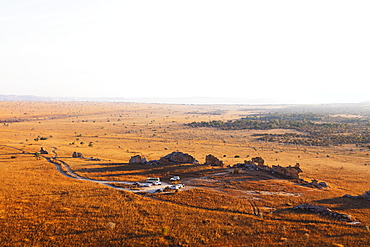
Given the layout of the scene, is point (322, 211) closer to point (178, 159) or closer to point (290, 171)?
point (290, 171)

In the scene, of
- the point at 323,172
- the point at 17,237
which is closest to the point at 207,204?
the point at 17,237

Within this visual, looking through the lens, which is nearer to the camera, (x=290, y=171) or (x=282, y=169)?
(x=290, y=171)

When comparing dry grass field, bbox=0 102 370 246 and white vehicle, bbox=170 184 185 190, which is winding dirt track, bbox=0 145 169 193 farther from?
white vehicle, bbox=170 184 185 190

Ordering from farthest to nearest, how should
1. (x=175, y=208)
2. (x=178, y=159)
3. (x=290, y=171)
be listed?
(x=178, y=159) < (x=290, y=171) < (x=175, y=208)

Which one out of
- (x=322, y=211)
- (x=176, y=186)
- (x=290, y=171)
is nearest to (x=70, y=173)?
(x=176, y=186)

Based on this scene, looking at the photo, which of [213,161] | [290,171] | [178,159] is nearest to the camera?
[290,171]

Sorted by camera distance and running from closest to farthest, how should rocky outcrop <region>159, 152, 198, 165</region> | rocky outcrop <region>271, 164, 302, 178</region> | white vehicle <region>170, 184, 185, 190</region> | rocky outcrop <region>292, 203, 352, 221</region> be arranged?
→ rocky outcrop <region>292, 203, 352, 221</region> → white vehicle <region>170, 184, 185, 190</region> → rocky outcrop <region>271, 164, 302, 178</region> → rocky outcrop <region>159, 152, 198, 165</region>

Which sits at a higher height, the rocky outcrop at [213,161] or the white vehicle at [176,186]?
the rocky outcrop at [213,161]

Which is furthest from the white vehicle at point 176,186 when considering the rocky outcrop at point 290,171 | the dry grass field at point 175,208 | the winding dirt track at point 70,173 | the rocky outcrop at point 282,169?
the rocky outcrop at point 290,171

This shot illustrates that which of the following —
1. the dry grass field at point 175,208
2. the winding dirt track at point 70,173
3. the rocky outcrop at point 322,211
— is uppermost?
the rocky outcrop at point 322,211

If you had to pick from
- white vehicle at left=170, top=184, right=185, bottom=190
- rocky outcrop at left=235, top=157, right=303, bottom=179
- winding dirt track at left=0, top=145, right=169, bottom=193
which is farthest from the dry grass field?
rocky outcrop at left=235, top=157, right=303, bottom=179

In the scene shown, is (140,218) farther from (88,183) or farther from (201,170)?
(201,170)

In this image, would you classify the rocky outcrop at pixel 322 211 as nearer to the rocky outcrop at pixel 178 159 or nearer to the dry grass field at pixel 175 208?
the dry grass field at pixel 175 208
